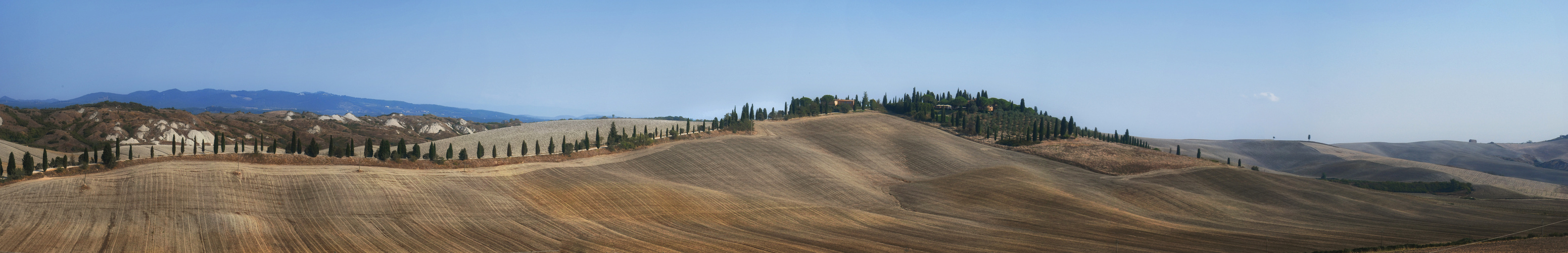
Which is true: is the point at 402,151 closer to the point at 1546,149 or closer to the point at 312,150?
the point at 312,150

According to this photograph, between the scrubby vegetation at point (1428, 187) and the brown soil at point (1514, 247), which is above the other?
the brown soil at point (1514, 247)

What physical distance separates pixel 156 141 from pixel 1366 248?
129m

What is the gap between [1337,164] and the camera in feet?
382

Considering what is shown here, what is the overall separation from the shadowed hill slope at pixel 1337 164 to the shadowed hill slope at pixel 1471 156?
40.0 feet

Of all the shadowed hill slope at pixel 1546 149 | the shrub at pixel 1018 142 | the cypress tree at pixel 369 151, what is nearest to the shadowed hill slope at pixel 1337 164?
the shrub at pixel 1018 142

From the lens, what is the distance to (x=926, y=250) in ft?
104

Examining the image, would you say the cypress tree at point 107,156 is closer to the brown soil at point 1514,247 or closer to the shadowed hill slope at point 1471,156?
the brown soil at point 1514,247

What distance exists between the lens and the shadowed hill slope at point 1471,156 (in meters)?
111

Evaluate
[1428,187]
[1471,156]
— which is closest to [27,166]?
[1428,187]

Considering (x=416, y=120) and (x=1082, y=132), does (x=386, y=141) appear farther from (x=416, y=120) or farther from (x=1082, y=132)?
(x=416, y=120)

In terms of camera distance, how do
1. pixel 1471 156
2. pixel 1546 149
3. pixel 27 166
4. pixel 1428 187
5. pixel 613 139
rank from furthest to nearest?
pixel 1546 149 → pixel 1471 156 → pixel 1428 187 → pixel 613 139 → pixel 27 166

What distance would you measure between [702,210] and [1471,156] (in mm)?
A: 179043

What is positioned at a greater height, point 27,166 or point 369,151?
point 369,151

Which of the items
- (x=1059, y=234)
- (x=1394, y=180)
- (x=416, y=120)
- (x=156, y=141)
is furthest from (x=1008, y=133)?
(x=416, y=120)
